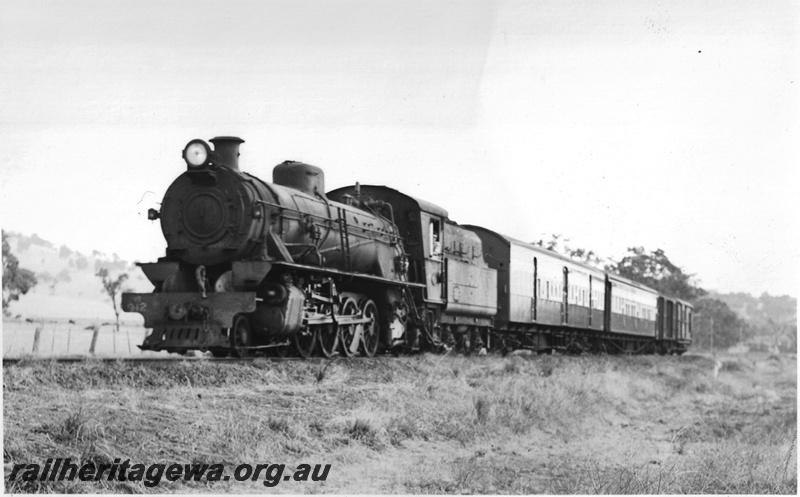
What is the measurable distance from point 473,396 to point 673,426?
484 cm

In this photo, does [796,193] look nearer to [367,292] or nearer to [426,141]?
[426,141]

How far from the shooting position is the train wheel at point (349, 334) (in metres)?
15.2

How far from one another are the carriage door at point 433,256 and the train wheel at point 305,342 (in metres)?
4.25

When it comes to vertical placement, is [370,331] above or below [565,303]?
below

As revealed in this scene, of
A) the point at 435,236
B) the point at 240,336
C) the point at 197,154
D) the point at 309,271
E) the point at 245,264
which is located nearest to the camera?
the point at 245,264

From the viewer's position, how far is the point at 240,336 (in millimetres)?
12805

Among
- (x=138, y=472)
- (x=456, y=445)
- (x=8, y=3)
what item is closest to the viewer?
(x=138, y=472)

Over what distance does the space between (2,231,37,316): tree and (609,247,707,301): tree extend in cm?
2892

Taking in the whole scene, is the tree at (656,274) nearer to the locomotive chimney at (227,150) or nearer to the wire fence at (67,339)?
the wire fence at (67,339)

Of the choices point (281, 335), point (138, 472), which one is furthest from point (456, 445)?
point (138, 472)

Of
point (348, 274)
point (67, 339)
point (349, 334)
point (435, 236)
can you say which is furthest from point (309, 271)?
point (67, 339)

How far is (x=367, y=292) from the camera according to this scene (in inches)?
656

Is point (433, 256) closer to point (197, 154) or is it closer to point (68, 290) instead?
point (197, 154)

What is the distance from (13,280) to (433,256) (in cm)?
1296
